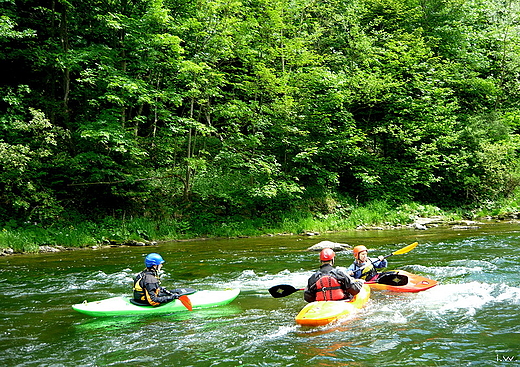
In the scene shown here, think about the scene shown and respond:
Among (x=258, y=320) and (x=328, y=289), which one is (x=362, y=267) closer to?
(x=328, y=289)

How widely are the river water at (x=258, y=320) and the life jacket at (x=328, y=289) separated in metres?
0.38

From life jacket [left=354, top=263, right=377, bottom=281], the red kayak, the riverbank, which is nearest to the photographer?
the red kayak

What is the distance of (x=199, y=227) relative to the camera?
1553 cm

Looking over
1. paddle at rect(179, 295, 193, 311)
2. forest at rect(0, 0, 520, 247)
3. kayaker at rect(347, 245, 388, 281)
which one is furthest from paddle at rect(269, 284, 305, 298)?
forest at rect(0, 0, 520, 247)

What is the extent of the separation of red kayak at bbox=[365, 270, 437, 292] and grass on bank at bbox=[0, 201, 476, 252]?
8.68m

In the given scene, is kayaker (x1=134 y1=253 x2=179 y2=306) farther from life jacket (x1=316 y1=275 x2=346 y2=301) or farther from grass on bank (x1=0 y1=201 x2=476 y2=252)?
grass on bank (x1=0 y1=201 x2=476 y2=252)

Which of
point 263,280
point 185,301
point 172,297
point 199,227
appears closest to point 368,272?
point 263,280

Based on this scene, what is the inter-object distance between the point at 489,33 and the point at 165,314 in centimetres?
2615

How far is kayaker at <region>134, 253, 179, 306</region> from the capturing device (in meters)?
6.32

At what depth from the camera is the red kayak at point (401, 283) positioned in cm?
738

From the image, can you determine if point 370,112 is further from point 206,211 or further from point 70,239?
point 70,239

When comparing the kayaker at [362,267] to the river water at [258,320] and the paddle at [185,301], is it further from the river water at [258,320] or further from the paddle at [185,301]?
the paddle at [185,301]

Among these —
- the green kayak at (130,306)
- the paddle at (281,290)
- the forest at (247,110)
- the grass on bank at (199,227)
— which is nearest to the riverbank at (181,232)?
the grass on bank at (199,227)

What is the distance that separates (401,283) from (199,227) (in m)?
9.45
